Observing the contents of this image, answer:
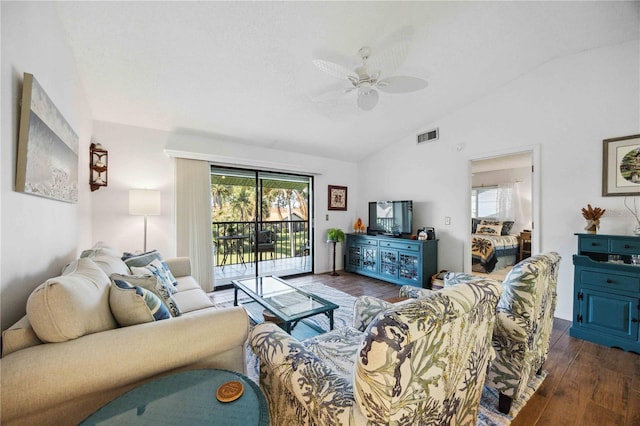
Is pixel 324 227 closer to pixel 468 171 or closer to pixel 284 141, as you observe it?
pixel 284 141

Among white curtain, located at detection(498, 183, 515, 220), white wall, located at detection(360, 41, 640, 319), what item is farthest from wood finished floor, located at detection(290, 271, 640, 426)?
white curtain, located at detection(498, 183, 515, 220)

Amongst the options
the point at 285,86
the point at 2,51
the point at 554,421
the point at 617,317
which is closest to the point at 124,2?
the point at 2,51

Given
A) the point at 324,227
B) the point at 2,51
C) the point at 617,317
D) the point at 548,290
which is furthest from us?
the point at 324,227

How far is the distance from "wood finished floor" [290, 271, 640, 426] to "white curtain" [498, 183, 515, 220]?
15.5ft

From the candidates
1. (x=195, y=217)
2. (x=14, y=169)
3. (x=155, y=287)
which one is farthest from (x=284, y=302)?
(x=195, y=217)

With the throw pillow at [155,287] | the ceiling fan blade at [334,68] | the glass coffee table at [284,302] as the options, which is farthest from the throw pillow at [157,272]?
the ceiling fan blade at [334,68]

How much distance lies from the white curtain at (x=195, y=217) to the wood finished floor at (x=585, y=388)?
3.62 meters

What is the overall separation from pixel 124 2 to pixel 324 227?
3.95 metres

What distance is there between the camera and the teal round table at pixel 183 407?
78cm

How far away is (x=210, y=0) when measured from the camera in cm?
181

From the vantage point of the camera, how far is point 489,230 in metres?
5.98

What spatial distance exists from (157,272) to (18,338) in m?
1.22

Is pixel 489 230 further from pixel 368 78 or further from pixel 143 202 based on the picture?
pixel 143 202

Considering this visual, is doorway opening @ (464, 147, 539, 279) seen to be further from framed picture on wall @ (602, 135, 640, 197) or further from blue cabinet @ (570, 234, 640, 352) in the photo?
framed picture on wall @ (602, 135, 640, 197)
